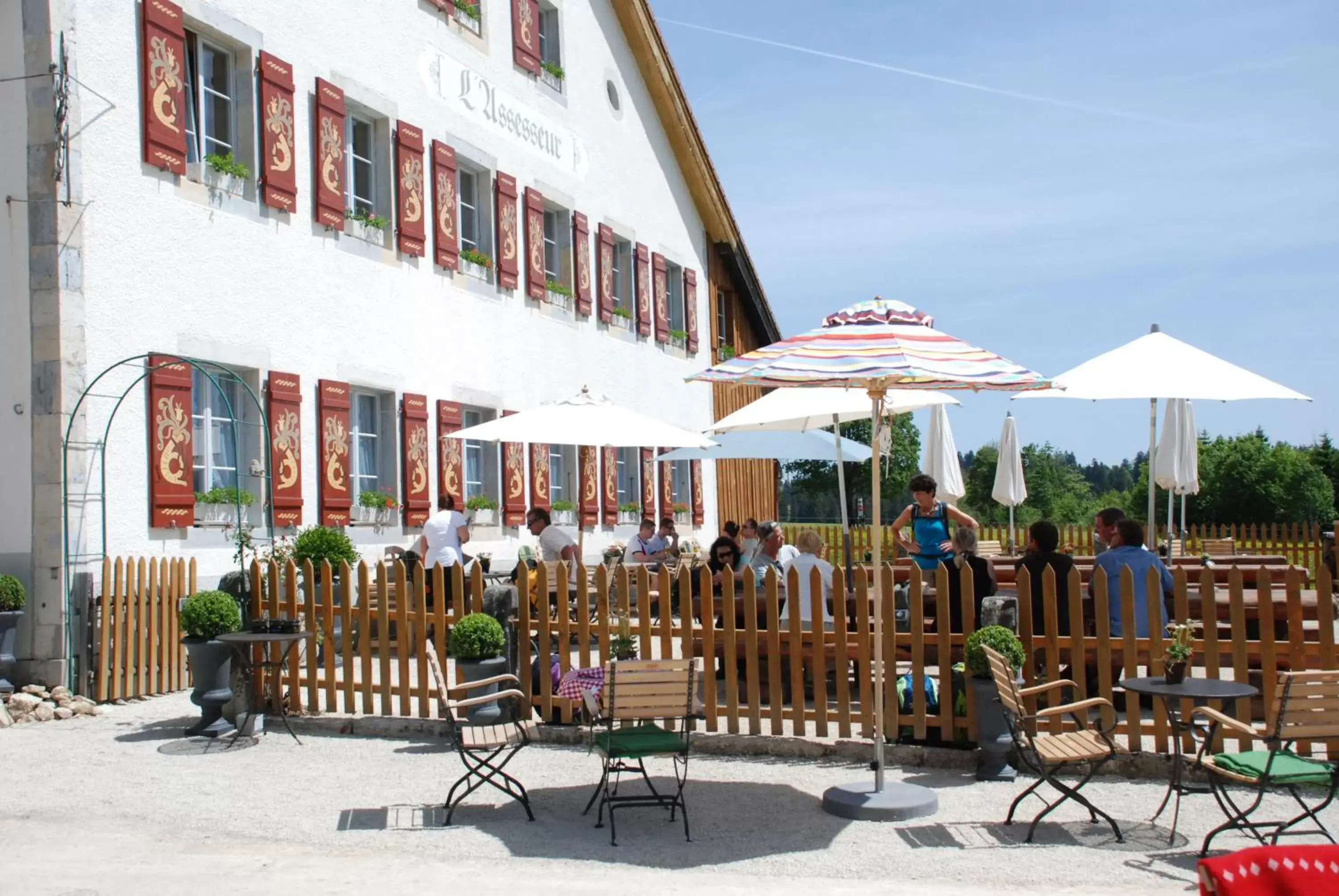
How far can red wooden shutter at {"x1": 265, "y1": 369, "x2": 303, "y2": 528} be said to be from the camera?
12922mm

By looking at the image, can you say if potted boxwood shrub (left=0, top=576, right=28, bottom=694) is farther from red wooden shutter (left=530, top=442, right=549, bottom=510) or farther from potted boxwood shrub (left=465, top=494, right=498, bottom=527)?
red wooden shutter (left=530, top=442, right=549, bottom=510)

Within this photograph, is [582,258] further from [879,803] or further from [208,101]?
[879,803]

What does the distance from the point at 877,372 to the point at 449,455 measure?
33.6ft

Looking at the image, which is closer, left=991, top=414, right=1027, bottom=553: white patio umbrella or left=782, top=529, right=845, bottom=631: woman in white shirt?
left=782, top=529, right=845, bottom=631: woman in white shirt

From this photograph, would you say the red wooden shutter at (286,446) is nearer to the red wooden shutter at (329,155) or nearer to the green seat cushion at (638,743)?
the red wooden shutter at (329,155)

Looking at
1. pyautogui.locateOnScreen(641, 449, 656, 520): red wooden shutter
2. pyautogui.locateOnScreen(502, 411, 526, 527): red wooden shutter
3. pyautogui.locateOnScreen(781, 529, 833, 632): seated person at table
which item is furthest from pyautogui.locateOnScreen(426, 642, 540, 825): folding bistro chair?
pyautogui.locateOnScreen(641, 449, 656, 520): red wooden shutter

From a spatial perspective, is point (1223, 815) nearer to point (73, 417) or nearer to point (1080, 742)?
point (1080, 742)

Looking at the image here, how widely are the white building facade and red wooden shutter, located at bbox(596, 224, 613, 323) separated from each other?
0.07 metres

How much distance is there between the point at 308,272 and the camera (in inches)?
543

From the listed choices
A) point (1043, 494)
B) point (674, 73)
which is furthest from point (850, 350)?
point (1043, 494)

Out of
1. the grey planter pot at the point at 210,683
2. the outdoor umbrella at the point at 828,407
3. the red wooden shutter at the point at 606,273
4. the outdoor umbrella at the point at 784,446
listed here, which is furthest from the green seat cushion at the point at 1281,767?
the red wooden shutter at the point at 606,273

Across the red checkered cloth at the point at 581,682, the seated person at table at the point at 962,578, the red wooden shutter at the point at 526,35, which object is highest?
the red wooden shutter at the point at 526,35

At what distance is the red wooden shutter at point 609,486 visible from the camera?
20.5 m

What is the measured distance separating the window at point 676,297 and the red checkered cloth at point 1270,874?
849 inches
